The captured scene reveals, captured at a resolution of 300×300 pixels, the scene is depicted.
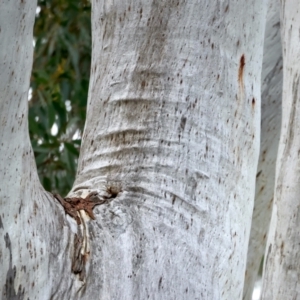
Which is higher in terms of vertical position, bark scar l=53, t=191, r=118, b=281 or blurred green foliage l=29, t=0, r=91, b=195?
blurred green foliage l=29, t=0, r=91, b=195

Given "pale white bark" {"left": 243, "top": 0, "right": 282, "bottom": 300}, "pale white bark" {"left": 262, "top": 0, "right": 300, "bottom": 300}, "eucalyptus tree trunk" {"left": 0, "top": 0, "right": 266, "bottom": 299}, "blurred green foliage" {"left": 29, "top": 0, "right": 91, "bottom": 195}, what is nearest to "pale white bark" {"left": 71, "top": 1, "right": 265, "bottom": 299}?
"eucalyptus tree trunk" {"left": 0, "top": 0, "right": 266, "bottom": 299}

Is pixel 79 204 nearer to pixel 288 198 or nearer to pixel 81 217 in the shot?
pixel 81 217

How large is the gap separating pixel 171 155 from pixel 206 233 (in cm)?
14

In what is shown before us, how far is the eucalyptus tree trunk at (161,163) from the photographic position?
939 millimetres

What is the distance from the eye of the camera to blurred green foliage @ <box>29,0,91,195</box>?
2.98 meters

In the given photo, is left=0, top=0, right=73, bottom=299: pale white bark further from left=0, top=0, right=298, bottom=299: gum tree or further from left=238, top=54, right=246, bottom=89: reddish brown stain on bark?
left=238, top=54, right=246, bottom=89: reddish brown stain on bark

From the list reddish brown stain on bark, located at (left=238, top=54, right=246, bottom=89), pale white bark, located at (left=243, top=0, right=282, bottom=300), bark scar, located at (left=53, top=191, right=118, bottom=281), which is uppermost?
pale white bark, located at (left=243, top=0, right=282, bottom=300)

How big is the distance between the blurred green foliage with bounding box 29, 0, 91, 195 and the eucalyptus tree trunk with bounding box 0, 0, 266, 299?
1739mm

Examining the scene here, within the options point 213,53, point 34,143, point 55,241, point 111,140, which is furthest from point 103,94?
point 34,143

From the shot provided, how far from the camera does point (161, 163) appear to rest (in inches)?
41.0

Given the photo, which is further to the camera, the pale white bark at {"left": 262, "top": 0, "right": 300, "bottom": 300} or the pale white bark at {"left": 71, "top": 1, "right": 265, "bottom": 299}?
the pale white bark at {"left": 262, "top": 0, "right": 300, "bottom": 300}

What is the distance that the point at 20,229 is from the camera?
0.84 m

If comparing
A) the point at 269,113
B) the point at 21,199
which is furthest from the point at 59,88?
the point at 21,199

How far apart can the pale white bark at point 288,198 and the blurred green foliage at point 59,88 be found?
1.60 metres
